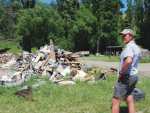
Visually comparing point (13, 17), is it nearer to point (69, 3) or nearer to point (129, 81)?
point (69, 3)


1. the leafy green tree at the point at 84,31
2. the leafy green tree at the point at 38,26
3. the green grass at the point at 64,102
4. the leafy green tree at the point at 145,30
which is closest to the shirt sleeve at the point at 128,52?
the green grass at the point at 64,102

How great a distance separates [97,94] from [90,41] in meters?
31.9

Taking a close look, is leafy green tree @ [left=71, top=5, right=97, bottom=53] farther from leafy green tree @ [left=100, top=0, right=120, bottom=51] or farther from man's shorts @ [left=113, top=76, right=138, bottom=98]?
man's shorts @ [left=113, top=76, right=138, bottom=98]

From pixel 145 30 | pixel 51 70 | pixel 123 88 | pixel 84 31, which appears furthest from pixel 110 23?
pixel 123 88

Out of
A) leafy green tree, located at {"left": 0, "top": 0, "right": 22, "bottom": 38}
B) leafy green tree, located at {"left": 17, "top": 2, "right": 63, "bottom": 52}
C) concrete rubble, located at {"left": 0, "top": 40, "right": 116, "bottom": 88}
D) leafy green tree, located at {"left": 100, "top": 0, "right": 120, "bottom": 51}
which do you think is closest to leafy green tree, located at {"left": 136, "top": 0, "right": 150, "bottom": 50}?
leafy green tree, located at {"left": 100, "top": 0, "right": 120, "bottom": 51}

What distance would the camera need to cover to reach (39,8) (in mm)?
33219

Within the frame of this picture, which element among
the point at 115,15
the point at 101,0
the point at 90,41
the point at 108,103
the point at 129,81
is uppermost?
the point at 101,0

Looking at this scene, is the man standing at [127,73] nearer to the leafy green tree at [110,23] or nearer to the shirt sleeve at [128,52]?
the shirt sleeve at [128,52]

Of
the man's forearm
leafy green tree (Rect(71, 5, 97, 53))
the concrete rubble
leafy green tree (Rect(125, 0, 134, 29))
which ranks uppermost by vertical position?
leafy green tree (Rect(125, 0, 134, 29))

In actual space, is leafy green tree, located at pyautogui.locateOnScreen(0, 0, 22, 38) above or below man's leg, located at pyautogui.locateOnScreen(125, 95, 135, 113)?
above

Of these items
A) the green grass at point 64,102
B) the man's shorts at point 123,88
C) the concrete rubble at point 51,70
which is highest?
the man's shorts at point 123,88

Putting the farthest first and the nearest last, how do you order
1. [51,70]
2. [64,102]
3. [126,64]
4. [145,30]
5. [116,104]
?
[145,30]
[51,70]
[64,102]
[116,104]
[126,64]

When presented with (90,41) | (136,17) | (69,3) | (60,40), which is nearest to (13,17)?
(69,3)

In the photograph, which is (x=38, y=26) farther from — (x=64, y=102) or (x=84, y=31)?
(x=64, y=102)
